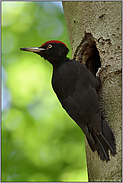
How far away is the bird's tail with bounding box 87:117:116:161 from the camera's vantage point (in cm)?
204

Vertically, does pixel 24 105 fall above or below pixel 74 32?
below

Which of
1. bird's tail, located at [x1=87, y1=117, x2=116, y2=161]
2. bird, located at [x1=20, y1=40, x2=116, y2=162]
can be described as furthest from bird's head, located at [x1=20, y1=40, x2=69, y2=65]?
bird's tail, located at [x1=87, y1=117, x2=116, y2=161]

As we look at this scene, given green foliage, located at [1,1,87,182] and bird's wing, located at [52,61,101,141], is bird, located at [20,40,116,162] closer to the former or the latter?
bird's wing, located at [52,61,101,141]

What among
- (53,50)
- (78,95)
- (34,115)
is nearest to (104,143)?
(78,95)

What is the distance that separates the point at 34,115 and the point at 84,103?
255cm

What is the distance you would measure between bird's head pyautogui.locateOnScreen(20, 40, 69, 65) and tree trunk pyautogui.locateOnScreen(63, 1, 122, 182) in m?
0.17

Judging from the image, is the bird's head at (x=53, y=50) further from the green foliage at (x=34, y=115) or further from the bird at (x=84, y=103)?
the green foliage at (x=34, y=115)

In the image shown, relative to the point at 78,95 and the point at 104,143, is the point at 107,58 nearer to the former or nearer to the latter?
the point at 78,95

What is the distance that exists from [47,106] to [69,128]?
67cm

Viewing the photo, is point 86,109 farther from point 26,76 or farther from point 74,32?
point 26,76

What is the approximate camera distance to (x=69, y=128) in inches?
182

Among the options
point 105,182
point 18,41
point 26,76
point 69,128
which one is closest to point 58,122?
point 69,128

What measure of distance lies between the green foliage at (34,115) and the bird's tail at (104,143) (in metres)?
2.28

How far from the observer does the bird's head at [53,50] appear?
107 inches
